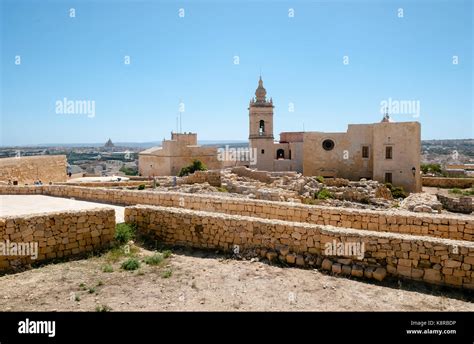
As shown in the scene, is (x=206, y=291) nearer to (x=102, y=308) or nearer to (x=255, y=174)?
(x=102, y=308)

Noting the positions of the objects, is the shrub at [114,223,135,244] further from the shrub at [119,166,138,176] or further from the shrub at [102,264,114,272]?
the shrub at [119,166,138,176]

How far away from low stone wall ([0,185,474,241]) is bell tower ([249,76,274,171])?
28.6 meters

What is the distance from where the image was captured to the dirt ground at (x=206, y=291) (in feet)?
16.7

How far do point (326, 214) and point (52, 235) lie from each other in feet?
19.2

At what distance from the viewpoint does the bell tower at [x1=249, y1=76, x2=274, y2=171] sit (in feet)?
132

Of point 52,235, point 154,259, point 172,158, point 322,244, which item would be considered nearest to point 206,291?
point 154,259

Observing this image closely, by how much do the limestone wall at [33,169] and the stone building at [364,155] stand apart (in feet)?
63.8

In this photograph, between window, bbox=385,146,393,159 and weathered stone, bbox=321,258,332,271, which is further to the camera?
window, bbox=385,146,393,159

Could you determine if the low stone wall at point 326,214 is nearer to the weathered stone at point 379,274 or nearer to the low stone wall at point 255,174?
the weathered stone at point 379,274

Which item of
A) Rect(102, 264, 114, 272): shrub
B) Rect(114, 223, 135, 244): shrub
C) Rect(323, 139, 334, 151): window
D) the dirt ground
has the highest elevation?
Rect(323, 139, 334, 151): window

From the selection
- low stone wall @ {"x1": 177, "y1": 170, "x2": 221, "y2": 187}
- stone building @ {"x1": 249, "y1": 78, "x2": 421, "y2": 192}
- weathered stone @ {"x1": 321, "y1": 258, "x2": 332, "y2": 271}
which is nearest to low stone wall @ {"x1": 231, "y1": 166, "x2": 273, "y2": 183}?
→ low stone wall @ {"x1": 177, "y1": 170, "x2": 221, "y2": 187}

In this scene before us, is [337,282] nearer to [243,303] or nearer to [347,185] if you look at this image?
[243,303]

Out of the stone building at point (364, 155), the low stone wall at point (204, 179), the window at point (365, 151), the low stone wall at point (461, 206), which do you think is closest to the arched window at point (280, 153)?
the stone building at point (364, 155)

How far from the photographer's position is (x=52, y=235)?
6.81 metres
